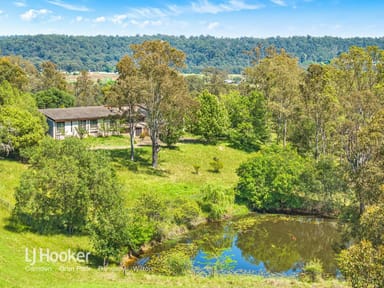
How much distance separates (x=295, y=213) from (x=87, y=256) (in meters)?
23.6

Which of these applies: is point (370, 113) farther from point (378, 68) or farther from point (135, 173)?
point (135, 173)

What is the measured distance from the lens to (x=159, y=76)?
4894 centimetres

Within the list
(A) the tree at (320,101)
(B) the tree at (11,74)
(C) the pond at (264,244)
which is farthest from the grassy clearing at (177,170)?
(B) the tree at (11,74)

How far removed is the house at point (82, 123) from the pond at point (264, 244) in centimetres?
2716

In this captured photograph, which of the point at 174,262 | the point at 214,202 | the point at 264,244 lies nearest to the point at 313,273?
Result: the point at 264,244

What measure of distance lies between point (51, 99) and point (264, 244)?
57124 mm

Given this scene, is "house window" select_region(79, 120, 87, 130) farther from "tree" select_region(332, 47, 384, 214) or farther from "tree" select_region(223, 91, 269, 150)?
"tree" select_region(332, 47, 384, 214)

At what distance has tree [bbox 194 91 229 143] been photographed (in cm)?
6291

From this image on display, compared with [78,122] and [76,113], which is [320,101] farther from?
[76,113]

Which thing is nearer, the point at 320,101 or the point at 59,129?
the point at 320,101

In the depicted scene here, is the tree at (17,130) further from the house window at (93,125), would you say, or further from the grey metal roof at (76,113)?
the house window at (93,125)

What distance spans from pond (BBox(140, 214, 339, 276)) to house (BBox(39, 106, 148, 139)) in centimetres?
2716

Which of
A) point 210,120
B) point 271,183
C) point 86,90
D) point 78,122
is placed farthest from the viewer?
point 86,90

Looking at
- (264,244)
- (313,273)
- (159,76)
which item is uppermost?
(159,76)
